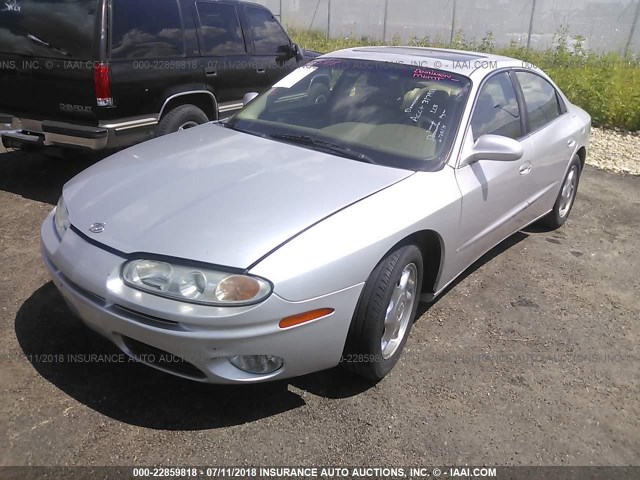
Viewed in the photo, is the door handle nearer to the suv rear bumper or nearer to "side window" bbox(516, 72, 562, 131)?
"side window" bbox(516, 72, 562, 131)

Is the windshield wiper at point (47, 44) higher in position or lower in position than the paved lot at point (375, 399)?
higher

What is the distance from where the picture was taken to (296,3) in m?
20.6

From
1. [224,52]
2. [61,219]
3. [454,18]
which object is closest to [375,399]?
[61,219]

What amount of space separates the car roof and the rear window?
2.19m

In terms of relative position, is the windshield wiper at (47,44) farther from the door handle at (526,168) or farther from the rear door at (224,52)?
the door handle at (526,168)

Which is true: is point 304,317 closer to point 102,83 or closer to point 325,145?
point 325,145

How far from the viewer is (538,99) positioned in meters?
4.49

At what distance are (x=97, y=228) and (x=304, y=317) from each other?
1.05 meters

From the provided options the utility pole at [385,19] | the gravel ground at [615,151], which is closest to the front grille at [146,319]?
the gravel ground at [615,151]

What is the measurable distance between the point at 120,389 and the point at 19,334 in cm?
81

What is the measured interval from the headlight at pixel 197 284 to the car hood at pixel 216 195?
2.2 inches

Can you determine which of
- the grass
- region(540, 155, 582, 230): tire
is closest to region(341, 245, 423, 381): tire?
region(540, 155, 582, 230): tire

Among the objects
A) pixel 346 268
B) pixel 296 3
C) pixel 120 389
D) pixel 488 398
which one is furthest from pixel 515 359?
pixel 296 3

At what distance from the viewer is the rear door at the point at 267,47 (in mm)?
6719
